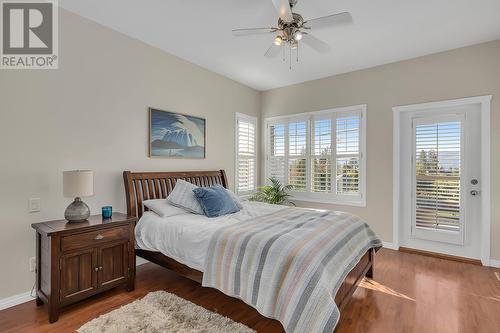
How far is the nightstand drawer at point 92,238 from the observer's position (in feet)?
7.29

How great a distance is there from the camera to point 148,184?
3.39m

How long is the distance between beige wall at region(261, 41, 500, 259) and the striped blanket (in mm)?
1951

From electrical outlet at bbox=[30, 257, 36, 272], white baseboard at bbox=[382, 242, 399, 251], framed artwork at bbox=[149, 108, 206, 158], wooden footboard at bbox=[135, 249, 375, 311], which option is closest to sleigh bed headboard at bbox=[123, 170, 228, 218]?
framed artwork at bbox=[149, 108, 206, 158]

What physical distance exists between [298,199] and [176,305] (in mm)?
3240

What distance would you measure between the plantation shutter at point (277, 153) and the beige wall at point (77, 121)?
2.08m

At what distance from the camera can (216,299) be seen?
100 inches

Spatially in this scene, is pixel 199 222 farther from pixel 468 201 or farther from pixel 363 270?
pixel 468 201

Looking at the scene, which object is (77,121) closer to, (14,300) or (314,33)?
(14,300)

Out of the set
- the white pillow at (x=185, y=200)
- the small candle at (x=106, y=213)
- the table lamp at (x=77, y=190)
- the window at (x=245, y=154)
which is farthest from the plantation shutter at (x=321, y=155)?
the table lamp at (x=77, y=190)

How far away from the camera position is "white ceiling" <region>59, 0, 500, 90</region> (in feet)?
8.61

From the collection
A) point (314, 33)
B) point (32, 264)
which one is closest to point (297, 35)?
point (314, 33)

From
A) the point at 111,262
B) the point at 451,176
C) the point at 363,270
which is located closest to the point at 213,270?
the point at 111,262

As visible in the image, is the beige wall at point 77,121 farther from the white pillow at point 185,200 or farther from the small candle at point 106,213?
the white pillow at point 185,200

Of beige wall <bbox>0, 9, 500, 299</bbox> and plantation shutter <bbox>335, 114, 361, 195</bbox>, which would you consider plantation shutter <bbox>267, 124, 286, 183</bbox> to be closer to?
beige wall <bbox>0, 9, 500, 299</bbox>
